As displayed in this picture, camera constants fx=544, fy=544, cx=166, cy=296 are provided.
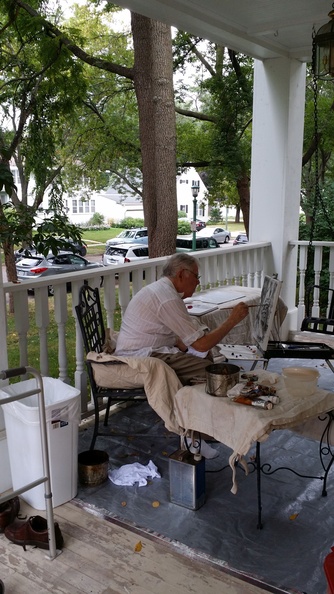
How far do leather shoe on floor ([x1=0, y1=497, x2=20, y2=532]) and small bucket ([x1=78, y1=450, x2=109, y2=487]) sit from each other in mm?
405

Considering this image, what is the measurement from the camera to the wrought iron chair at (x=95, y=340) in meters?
3.12

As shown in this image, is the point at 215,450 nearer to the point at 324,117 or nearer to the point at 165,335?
the point at 165,335

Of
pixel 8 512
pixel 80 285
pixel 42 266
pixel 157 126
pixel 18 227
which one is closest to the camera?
pixel 8 512

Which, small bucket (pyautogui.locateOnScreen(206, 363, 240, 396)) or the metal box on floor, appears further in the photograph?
the metal box on floor

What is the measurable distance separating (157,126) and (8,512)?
511 cm

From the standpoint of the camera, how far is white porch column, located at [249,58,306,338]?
5.48 m

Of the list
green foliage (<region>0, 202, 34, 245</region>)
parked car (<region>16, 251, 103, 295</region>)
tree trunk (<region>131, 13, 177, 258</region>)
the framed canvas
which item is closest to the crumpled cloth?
the framed canvas

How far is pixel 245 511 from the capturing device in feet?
8.84

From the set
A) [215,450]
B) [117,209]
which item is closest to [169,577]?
[215,450]

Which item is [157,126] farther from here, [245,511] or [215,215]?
[215,215]

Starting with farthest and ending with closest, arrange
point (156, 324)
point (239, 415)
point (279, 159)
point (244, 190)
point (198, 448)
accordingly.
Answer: point (244, 190) < point (279, 159) < point (156, 324) < point (198, 448) < point (239, 415)

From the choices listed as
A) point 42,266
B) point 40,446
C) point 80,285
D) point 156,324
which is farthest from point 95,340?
point 42,266

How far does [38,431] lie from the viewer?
8.58 feet

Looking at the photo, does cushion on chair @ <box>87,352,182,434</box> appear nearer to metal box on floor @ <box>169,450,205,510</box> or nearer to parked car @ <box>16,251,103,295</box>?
metal box on floor @ <box>169,450,205,510</box>
